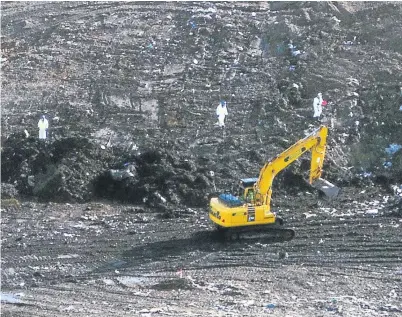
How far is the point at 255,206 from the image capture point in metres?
17.4

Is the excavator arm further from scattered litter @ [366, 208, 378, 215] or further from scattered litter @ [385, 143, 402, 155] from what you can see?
scattered litter @ [385, 143, 402, 155]

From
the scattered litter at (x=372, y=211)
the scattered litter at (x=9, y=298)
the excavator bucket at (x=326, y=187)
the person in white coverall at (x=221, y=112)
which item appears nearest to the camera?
the scattered litter at (x=9, y=298)

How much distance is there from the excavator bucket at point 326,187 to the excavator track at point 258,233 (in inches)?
49.2

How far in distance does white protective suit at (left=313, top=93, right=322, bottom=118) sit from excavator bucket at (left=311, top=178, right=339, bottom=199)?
339 cm

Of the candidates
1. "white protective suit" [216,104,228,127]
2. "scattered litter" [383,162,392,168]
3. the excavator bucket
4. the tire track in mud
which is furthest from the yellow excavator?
"white protective suit" [216,104,228,127]

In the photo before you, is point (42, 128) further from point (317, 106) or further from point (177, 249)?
point (317, 106)

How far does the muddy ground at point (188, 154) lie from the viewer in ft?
51.9

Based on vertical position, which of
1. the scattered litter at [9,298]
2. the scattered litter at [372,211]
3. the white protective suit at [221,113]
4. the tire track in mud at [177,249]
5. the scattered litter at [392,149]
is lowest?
the scattered litter at [9,298]

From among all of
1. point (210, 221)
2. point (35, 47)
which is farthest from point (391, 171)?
point (35, 47)

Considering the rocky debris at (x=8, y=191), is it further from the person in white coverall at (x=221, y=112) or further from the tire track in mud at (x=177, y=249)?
the person in white coverall at (x=221, y=112)

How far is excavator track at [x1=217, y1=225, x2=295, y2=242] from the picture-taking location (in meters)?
17.5

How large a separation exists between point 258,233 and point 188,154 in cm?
359

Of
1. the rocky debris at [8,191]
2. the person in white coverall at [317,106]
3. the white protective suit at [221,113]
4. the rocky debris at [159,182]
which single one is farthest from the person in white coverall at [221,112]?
the rocky debris at [8,191]

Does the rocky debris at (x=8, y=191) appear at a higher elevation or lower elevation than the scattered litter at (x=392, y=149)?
lower
